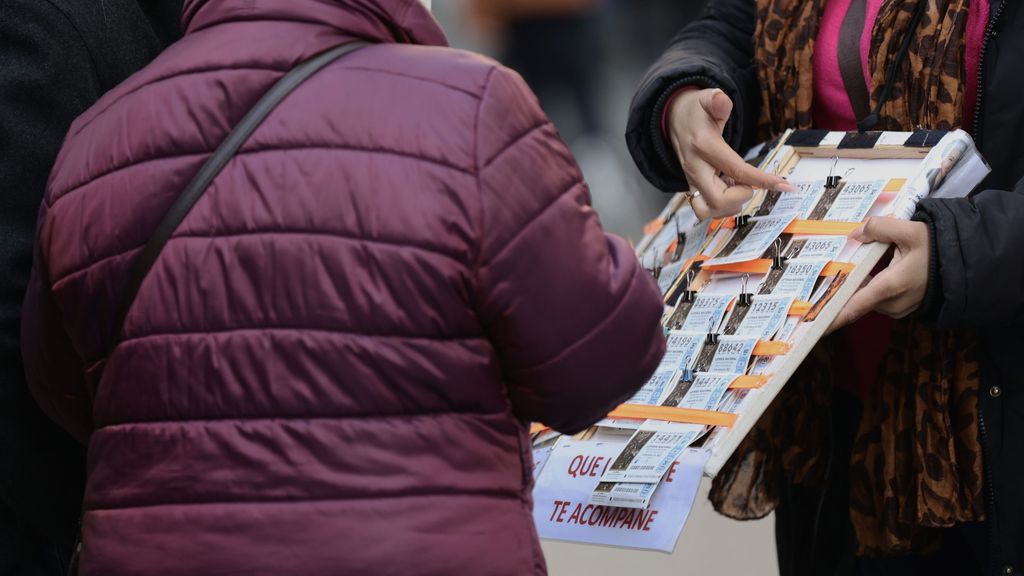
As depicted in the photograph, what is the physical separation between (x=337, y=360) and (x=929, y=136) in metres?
0.96

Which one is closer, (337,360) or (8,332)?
(337,360)

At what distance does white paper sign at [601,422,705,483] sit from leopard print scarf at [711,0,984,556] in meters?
0.38

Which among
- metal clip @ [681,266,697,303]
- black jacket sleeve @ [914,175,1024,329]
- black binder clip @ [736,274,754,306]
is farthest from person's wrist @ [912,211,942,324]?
metal clip @ [681,266,697,303]

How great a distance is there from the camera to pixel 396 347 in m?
1.24

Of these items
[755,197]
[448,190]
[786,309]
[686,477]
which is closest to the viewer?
[448,190]

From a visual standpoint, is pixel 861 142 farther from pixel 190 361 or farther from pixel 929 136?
pixel 190 361

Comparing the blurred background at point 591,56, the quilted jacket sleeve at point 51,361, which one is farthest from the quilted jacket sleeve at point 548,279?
the blurred background at point 591,56

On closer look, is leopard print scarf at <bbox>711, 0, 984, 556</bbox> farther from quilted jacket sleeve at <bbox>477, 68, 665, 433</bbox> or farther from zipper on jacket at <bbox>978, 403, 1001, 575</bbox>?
quilted jacket sleeve at <bbox>477, 68, 665, 433</bbox>

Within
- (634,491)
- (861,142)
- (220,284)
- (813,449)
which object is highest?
(220,284)

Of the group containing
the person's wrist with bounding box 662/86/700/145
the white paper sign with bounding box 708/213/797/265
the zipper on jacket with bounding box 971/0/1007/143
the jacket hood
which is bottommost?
the white paper sign with bounding box 708/213/797/265

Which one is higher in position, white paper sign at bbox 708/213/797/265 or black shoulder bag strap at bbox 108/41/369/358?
black shoulder bag strap at bbox 108/41/369/358

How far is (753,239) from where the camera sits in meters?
1.84

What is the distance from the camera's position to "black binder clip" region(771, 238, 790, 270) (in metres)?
1.76

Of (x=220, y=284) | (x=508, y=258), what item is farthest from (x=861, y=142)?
(x=220, y=284)
